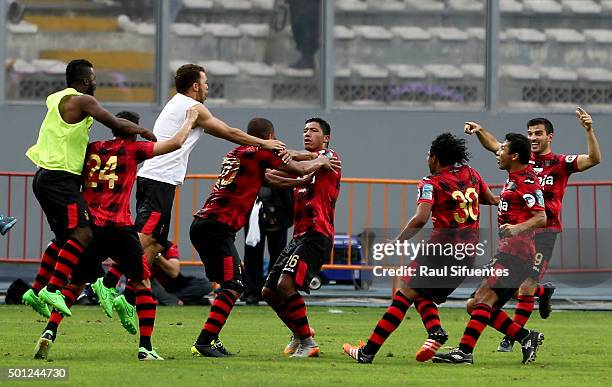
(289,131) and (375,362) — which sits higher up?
(289,131)

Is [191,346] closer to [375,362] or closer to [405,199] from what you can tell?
[375,362]

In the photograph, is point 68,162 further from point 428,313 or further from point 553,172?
point 553,172

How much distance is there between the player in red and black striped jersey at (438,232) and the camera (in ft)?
37.9

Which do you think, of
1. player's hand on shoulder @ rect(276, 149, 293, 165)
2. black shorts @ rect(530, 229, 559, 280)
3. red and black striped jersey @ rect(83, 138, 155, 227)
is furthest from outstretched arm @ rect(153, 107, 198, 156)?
black shorts @ rect(530, 229, 559, 280)

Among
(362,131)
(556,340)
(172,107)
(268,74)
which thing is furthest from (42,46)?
(556,340)

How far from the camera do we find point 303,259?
12031 millimetres

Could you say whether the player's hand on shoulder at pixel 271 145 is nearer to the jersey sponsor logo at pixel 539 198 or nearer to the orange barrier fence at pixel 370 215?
the jersey sponsor logo at pixel 539 198

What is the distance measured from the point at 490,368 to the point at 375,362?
0.86m

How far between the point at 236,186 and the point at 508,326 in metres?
2.30

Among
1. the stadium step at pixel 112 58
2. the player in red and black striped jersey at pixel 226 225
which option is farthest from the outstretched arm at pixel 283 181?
the stadium step at pixel 112 58

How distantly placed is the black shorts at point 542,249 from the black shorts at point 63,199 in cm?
373

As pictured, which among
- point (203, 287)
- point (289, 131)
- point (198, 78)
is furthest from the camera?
point (289, 131)

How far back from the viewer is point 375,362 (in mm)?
11617

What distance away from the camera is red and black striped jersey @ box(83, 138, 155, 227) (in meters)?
11.3
